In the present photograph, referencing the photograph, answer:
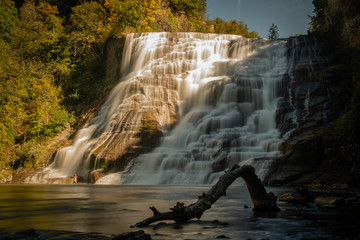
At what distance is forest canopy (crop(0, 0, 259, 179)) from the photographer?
2759cm

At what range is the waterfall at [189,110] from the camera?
1990 centimetres

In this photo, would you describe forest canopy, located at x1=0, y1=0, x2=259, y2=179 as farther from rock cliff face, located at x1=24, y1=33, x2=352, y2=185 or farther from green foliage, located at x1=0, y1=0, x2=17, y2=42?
rock cliff face, located at x1=24, y1=33, x2=352, y2=185

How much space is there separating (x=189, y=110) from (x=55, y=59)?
61.5 feet

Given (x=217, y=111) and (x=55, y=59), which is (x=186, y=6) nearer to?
(x=55, y=59)

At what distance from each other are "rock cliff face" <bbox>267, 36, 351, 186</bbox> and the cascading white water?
88cm

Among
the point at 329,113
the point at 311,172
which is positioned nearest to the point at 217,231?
the point at 311,172

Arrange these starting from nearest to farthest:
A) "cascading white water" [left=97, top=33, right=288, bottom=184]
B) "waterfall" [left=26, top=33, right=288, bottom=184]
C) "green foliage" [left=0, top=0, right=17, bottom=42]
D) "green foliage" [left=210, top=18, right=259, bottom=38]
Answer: "cascading white water" [left=97, top=33, right=288, bottom=184] < "waterfall" [left=26, top=33, right=288, bottom=184] < "green foliage" [left=0, top=0, right=17, bottom=42] < "green foliage" [left=210, top=18, right=259, bottom=38]

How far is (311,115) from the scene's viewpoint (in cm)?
2216

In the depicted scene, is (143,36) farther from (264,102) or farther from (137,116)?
(264,102)

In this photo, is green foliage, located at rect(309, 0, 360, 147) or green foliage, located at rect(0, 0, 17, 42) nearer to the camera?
green foliage, located at rect(309, 0, 360, 147)

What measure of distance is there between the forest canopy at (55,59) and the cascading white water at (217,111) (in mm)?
7125

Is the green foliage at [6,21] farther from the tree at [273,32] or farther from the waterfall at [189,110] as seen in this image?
the tree at [273,32]

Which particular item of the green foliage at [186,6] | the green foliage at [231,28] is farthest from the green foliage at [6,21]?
the green foliage at [231,28]

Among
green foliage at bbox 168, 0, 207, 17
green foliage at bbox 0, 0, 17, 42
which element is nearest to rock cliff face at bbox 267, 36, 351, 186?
green foliage at bbox 168, 0, 207, 17
